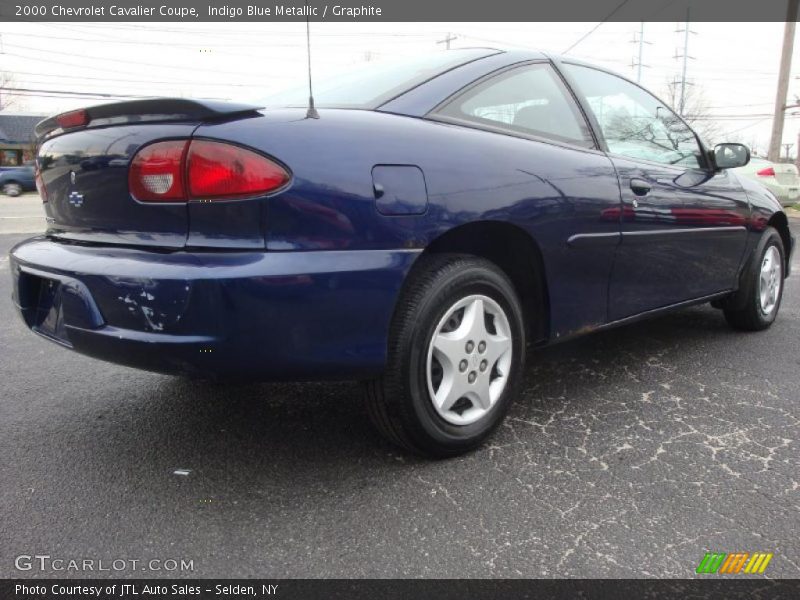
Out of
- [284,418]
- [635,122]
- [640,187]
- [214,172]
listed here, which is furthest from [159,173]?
[635,122]

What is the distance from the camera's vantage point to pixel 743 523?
186 centimetres

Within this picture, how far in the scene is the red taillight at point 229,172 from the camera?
5.74 feet

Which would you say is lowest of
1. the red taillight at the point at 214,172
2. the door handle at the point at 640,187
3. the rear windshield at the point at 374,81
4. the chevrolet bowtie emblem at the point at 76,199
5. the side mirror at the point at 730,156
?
the door handle at the point at 640,187

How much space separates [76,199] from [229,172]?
685mm

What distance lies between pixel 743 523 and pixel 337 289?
1.40 metres

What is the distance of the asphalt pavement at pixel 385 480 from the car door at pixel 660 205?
0.50m

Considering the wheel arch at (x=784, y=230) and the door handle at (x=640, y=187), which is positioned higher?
the door handle at (x=640, y=187)

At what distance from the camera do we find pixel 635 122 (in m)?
3.14

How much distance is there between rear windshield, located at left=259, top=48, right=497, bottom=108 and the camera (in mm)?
2279

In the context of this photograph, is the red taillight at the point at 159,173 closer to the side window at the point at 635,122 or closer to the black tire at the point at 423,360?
the black tire at the point at 423,360

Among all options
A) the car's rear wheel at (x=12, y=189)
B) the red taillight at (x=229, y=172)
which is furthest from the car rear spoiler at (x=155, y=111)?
the car's rear wheel at (x=12, y=189)
